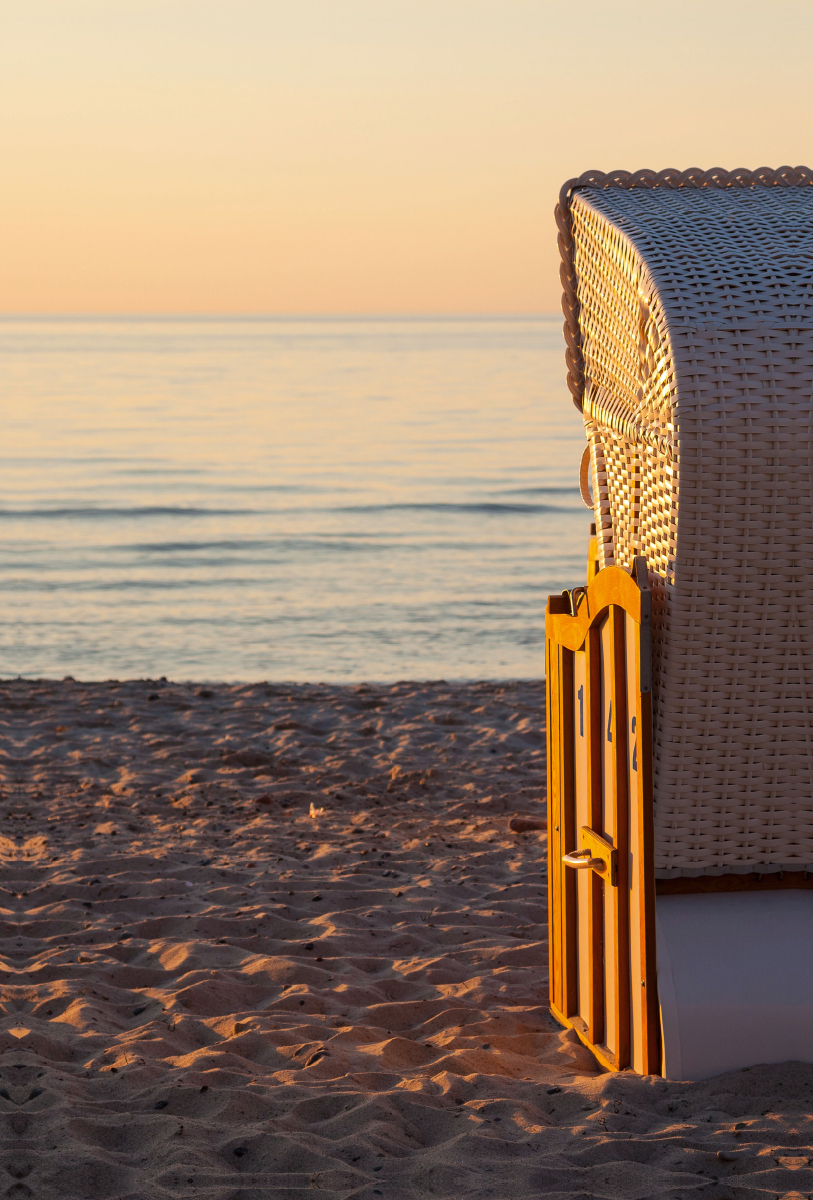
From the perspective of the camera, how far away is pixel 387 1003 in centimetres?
434

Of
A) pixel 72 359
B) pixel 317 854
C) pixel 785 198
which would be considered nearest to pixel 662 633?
pixel 785 198

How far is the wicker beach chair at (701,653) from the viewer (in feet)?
10.6

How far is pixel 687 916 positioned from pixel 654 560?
1.04 meters

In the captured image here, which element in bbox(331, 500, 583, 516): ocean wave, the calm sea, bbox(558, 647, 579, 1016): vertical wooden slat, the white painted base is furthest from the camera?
Result: bbox(331, 500, 583, 516): ocean wave

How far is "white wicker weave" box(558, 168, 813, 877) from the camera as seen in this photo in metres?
3.20

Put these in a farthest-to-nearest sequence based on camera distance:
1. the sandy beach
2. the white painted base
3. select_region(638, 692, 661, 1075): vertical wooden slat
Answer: the white painted base → select_region(638, 692, 661, 1075): vertical wooden slat → the sandy beach

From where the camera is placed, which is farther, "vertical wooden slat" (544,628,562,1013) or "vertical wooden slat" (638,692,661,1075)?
"vertical wooden slat" (544,628,562,1013)

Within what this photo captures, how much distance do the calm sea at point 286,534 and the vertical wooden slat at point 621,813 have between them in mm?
7625

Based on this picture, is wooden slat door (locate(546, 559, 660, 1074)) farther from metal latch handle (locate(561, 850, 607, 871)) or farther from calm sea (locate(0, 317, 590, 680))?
calm sea (locate(0, 317, 590, 680))

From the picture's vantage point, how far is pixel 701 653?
3365 mm

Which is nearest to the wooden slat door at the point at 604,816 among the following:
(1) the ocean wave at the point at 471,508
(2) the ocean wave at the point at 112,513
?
(1) the ocean wave at the point at 471,508

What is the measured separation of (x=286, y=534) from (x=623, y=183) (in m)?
15.2

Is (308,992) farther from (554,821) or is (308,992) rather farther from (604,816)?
(604,816)

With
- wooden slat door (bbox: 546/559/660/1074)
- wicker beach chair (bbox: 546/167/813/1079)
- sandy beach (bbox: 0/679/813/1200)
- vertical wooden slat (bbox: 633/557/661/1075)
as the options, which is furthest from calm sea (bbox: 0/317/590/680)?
vertical wooden slat (bbox: 633/557/661/1075)
